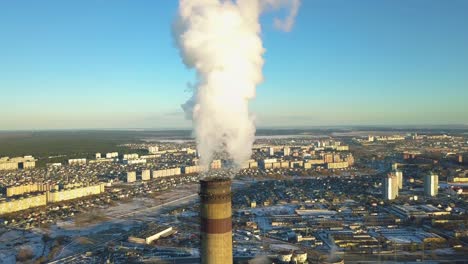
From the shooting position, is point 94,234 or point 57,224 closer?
point 94,234

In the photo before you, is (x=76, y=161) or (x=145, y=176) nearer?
(x=145, y=176)

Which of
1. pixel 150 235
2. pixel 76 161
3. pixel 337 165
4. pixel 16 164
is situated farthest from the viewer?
pixel 76 161

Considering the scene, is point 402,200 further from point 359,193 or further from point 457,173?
point 457,173

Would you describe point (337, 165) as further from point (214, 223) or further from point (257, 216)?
point (214, 223)

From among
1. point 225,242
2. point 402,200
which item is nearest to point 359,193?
point 402,200

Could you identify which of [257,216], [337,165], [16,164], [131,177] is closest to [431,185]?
[257,216]

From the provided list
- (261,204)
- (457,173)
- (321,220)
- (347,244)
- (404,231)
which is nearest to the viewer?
(347,244)

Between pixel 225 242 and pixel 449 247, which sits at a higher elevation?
pixel 225 242

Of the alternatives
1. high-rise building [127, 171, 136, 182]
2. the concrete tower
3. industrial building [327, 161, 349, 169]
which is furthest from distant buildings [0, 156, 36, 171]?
the concrete tower

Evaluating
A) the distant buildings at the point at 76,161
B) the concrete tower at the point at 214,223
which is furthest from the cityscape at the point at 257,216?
the distant buildings at the point at 76,161

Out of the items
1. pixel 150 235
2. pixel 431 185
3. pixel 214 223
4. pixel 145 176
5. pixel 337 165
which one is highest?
pixel 214 223
